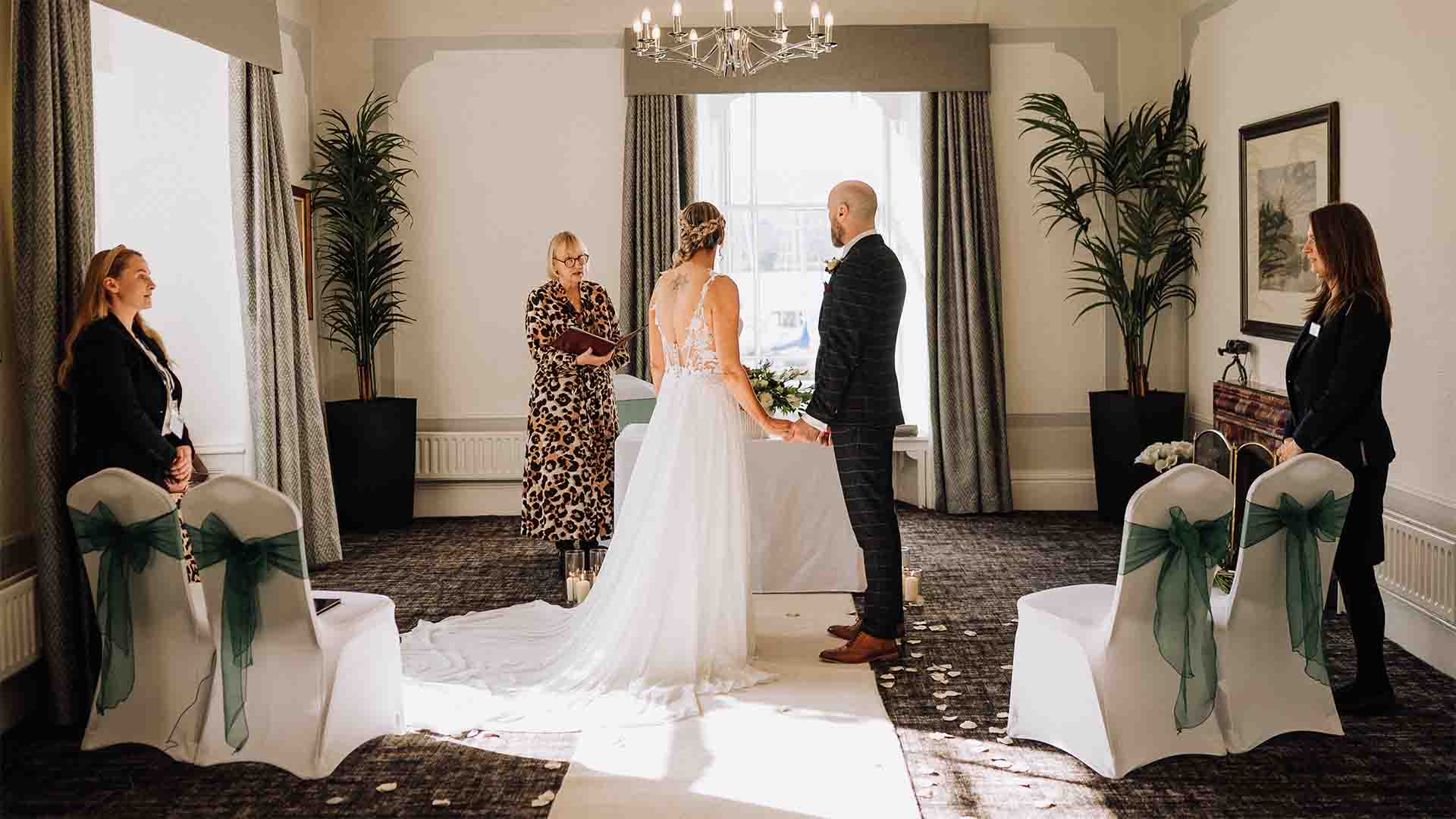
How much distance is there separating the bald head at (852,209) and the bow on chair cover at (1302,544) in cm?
173

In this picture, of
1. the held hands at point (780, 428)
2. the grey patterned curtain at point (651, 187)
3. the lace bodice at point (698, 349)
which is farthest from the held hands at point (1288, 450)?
the grey patterned curtain at point (651, 187)

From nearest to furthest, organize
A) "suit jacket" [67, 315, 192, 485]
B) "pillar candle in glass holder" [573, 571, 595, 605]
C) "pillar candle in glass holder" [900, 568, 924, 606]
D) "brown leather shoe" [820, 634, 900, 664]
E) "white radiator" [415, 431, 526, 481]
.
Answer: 1. "suit jacket" [67, 315, 192, 485]
2. "brown leather shoe" [820, 634, 900, 664]
3. "pillar candle in glass holder" [573, 571, 595, 605]
4. "pillar candle in glass holder" [900, 568, 924, 606]
5. "white radiator" [415, 431, 526, 481]

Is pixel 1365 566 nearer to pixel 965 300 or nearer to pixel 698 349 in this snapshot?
pixel 698 349

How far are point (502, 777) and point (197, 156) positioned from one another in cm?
402

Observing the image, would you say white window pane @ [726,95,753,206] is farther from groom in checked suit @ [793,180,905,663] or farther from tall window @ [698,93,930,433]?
groom in checked suit @ [793,180,905,663]

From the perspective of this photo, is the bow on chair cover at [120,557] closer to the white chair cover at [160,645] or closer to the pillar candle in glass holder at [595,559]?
the white chair cover at [160,645]

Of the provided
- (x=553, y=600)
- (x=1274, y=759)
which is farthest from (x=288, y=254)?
(x=1274, y=759)

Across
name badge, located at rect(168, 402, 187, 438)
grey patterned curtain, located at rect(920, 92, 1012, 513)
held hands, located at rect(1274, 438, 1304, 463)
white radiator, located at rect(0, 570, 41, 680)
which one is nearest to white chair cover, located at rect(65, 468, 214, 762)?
white radiator, located at rect(0, 570, 41, 680)

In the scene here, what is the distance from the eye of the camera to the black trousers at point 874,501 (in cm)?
461

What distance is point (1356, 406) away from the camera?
4023mm

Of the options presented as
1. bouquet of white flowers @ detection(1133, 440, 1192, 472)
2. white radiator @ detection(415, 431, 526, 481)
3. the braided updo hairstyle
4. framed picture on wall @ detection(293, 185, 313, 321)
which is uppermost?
framed picture on wall @ detection(293, 185, 313, 321)

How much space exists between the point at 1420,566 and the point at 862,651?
2.15 metres

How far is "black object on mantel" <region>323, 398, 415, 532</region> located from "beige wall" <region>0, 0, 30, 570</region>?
3.10 m

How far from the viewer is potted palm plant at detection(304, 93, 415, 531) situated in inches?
290
